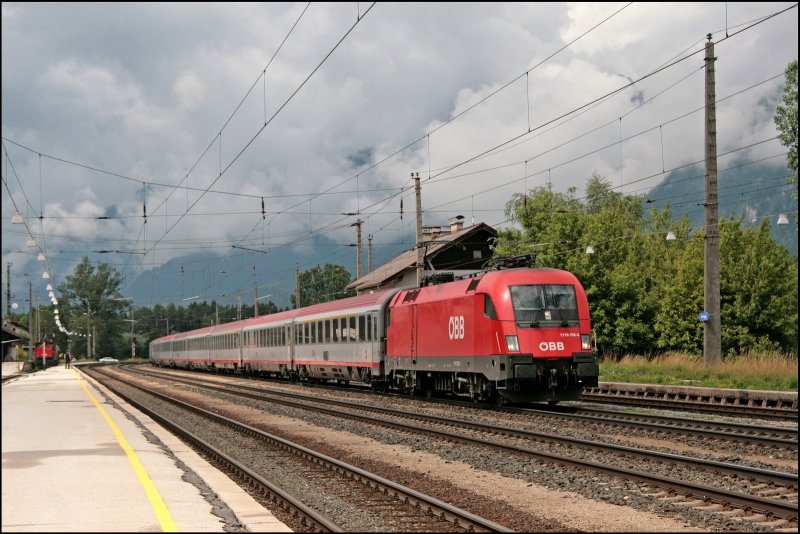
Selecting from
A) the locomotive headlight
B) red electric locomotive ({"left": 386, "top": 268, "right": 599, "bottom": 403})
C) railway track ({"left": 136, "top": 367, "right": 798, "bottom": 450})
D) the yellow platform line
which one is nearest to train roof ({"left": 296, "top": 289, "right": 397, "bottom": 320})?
red electric locomotive ({"left": 386, "top": 268, "right": 599, "bottom": 403})

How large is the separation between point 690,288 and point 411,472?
34.7 m

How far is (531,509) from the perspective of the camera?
34.5ft

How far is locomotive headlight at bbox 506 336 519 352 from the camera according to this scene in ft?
69.7

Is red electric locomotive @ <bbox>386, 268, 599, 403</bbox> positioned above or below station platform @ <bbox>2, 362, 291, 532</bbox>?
above

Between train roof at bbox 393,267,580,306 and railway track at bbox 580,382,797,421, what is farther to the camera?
train roof at bbox 393,267,580,306

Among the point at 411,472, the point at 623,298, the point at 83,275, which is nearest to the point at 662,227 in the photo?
the point at 623,298

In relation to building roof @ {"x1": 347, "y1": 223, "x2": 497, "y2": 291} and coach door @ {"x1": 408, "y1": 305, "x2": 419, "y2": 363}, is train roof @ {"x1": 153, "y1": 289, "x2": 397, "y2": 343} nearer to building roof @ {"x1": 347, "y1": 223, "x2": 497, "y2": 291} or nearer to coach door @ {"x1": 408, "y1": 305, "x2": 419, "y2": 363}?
coach door @ {"x1": 408, "y1": 305, "x2": 419, "y2": 363}

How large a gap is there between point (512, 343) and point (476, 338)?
1.36 metres

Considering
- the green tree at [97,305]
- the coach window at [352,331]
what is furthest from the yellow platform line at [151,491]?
the green tree at [97,305]

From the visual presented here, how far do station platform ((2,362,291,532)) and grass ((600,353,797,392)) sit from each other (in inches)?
631

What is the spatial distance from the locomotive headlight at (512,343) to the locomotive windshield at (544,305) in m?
0.42

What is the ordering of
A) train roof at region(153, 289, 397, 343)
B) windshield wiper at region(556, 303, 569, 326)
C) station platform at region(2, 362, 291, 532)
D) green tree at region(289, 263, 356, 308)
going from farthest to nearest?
green tree at region(289, 263, 356, 308) < train roof at region(153, 289, 397, 343) < windshield wiper at region(556, 303, 569, 326) < station platform at region(2, 362, 291, 532)

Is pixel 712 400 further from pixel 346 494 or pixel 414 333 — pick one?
pixel 346 494

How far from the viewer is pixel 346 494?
11852 mm
